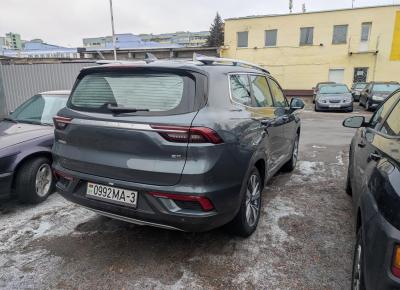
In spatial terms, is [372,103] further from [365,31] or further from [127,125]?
[127,125]

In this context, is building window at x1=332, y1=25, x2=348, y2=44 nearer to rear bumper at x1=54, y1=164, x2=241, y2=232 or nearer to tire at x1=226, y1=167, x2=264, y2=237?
tire at x1=226, y1=167, x2=264, y2=237

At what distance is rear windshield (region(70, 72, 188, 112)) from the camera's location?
8.86 ft

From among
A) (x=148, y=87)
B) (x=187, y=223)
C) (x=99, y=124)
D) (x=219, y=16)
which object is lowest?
(x=187, y=223)

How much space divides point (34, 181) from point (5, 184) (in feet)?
1.11

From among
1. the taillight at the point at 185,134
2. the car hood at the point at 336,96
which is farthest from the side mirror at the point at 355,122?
the car hood at the point at 336,96

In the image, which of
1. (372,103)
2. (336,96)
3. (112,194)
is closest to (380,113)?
(112,194)

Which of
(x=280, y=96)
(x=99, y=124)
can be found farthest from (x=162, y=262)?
(x=280, y=96)

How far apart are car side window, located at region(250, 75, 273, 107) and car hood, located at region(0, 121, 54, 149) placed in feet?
9.38

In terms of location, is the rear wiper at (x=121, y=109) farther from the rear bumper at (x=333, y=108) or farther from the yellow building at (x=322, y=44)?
the yellow building at (x=322, y=44)

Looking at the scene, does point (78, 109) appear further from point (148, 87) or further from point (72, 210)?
point (72, 210)

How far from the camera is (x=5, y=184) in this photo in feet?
12.8

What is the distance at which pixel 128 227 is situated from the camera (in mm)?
3623

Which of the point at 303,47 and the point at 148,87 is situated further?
the point at 303,47

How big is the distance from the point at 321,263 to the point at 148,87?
86.9 inches
